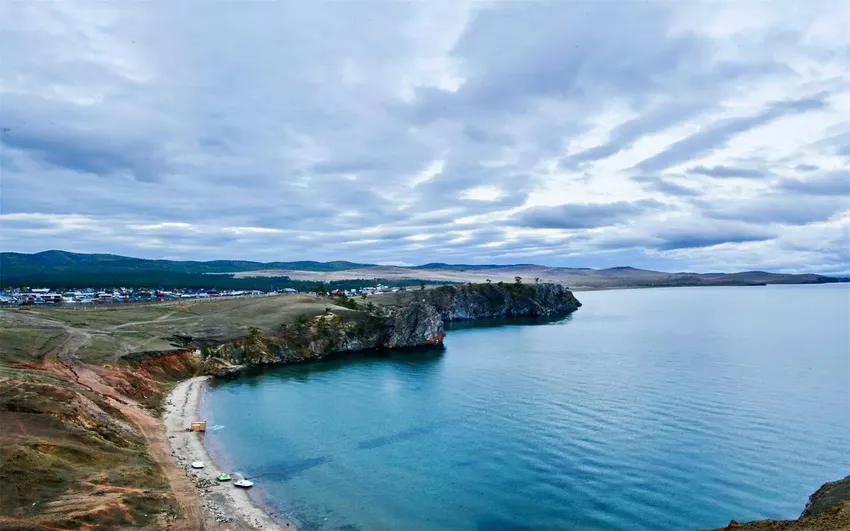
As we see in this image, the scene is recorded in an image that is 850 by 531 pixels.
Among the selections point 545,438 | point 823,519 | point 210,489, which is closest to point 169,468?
point 210,489

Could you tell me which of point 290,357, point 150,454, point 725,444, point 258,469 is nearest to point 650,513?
point 725,444

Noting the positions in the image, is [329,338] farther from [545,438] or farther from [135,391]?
[545,438]

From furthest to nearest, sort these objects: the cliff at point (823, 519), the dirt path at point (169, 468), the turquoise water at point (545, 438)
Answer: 1. the turquoise water at point (545, 438)
2. the dirt path at point (169, 468)
3. the cliff at point (823, 519)

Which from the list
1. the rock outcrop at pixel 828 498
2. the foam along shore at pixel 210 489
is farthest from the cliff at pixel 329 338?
the rock outcrop at pixel 828 498

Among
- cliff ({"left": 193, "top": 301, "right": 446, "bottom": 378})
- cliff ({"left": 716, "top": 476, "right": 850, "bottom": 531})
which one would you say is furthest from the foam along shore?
cliff ({"left": 193, "top": 301, "right": 446, "bottom": 378})

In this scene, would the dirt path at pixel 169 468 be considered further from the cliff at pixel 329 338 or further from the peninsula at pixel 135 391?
the cliff at pixel 329 338
